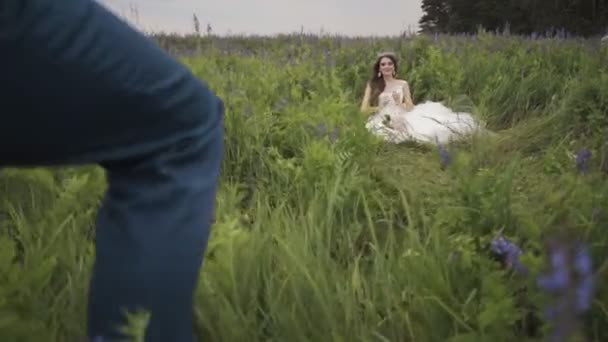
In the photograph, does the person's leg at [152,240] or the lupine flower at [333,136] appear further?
the lupine flower at [333,136]

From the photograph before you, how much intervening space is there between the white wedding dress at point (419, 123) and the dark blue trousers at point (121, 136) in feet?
9.32

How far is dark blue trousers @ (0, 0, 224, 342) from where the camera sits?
79 centimetres

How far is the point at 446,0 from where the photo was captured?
31.4 m

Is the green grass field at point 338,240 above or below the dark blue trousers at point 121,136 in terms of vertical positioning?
below

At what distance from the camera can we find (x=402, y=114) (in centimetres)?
531

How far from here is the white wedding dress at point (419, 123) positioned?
4121 millimetres

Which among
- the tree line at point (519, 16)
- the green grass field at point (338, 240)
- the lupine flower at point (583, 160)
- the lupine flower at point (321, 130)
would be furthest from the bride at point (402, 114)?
the tree line at point (519, 16)

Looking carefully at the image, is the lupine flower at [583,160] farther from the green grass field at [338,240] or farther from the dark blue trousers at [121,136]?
the dark blue trousers at [121,136]

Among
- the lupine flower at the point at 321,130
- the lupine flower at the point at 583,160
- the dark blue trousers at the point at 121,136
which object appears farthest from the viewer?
the lupine flower at the point at 321,130

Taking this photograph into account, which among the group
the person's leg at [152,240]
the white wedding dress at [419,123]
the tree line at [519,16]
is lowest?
the white wedding dress at [419,123]

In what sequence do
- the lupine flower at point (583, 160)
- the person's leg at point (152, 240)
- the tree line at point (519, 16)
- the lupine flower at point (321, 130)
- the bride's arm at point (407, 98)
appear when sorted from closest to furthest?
the person's leg at point (152, 240), the lupine flower at point (583, 160), the lupine flower at point (321, 130), the bride's arm at point (407, 98), the tree line at point (519, 16)

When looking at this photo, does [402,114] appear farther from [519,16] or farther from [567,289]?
[519,16]

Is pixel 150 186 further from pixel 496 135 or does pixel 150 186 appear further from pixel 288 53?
pixel 288 53

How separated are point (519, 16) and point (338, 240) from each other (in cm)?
2739
